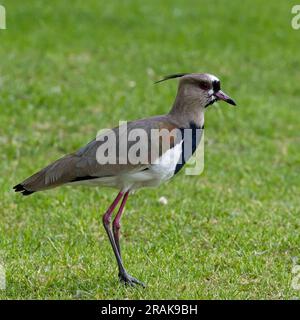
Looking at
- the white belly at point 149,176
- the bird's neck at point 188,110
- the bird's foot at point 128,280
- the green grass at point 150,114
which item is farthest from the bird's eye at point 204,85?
the bird's foot at point 128,280

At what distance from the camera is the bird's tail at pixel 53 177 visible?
525 centimetres

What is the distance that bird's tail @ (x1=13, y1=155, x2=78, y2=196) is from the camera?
5.25 metres

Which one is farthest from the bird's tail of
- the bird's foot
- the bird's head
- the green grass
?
the bird's head

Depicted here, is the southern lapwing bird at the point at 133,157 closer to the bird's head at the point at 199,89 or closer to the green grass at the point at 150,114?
the bird's head at the point at 199,89

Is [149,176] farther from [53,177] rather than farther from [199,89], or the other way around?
[199,89]

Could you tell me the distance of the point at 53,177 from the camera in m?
5.27

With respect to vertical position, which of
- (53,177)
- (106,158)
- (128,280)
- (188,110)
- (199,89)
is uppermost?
(199,89)

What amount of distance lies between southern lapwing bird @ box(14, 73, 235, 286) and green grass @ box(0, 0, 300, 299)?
58cm

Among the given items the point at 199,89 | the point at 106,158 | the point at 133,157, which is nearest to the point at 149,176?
the point at 133,157

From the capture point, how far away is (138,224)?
681 centimetres

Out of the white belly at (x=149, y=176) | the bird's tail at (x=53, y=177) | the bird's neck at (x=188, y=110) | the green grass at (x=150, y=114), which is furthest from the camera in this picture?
the green grass at (x=150, y=114)

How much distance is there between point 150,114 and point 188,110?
4.51 meters

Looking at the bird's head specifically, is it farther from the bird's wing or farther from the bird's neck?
the bird's wing

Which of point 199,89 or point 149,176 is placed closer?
point 149,176
